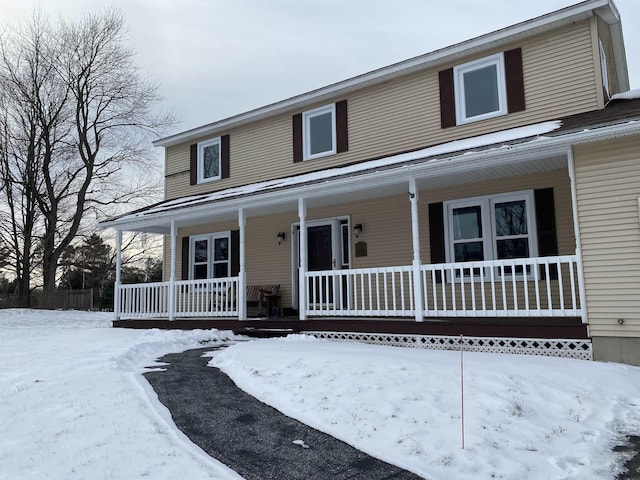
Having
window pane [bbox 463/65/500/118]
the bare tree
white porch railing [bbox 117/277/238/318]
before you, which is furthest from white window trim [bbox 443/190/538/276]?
the bare tree

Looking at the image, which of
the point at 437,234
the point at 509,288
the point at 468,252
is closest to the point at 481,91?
the point at 437,234

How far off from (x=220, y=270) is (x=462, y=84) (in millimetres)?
7128

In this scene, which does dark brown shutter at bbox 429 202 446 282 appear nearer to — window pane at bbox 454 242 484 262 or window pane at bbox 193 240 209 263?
window pane at bbox 454 242 484 262

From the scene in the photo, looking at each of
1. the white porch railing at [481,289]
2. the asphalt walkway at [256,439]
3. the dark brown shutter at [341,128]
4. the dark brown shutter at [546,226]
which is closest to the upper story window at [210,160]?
the dark brown shutter at [341,128]

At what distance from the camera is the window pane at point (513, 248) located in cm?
863

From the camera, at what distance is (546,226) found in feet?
27.4

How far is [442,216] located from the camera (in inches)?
370

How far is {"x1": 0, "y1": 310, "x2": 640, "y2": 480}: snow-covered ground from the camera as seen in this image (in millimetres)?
3494

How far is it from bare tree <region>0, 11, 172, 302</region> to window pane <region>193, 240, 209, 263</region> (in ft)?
43.4

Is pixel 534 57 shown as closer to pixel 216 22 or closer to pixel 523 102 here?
pixel 523 102

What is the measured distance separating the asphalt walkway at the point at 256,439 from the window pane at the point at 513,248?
542 cm

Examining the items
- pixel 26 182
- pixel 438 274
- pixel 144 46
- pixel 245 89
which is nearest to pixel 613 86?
pixel 438 274

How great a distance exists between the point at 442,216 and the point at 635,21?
7530 millimetres

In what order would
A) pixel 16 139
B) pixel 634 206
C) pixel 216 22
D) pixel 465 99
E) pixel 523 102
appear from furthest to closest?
pixel 16 139 < pixel 216 22 < pixel 465 99 < pixel 523 102 < pixel 634 206
